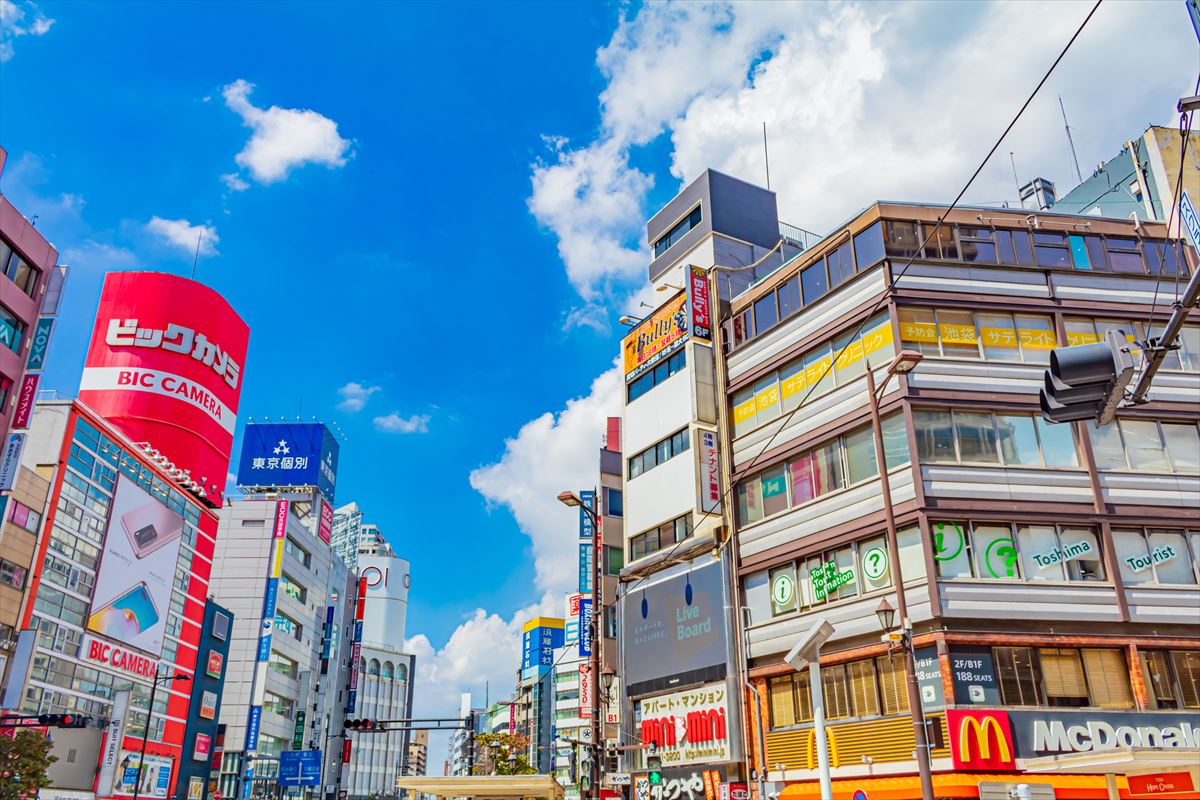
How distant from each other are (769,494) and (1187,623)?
15.3 m

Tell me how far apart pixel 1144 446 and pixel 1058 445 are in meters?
3.42

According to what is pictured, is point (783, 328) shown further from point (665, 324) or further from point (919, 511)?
point (919, 511)

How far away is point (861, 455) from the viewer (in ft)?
113

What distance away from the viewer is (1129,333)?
115ft

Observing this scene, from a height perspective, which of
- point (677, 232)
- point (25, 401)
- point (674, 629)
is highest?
A: point (677, 232)

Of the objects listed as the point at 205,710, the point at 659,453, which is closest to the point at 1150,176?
the point at 659,453

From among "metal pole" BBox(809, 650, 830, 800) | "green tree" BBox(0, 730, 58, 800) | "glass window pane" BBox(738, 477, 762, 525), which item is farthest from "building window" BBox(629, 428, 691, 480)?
"green tree" BBox(0, 730, 58, 800)

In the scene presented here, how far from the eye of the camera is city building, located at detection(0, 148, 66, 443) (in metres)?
47.4

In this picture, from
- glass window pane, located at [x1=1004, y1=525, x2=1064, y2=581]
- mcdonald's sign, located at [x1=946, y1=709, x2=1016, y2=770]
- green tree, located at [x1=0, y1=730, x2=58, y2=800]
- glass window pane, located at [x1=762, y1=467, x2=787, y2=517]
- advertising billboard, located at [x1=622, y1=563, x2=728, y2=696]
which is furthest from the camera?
advertising billboard, located at [x1=622, y1=563, x2=728, y2=696]

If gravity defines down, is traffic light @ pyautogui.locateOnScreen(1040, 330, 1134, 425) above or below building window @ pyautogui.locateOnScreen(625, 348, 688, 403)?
below

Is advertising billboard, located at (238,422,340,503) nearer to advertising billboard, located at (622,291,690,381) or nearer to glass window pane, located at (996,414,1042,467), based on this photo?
advertising billboard, located at (622,291,690,381)

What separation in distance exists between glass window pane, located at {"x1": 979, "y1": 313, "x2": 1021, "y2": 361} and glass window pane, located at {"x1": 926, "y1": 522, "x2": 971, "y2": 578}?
7.21 metres

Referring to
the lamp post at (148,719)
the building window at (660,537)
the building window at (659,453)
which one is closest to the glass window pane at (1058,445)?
the building window at (659,453)

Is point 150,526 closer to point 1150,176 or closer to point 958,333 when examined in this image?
point 958,333
